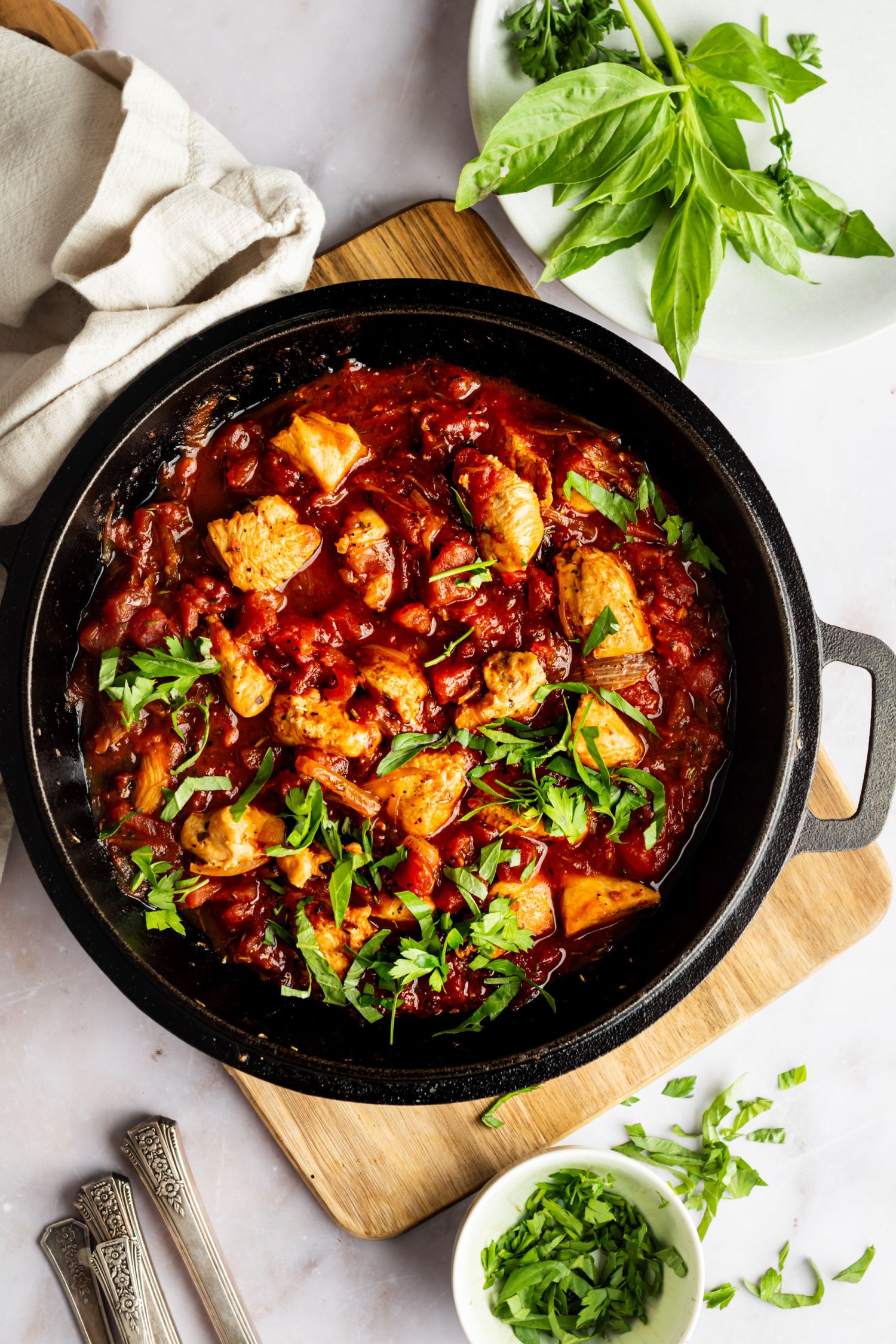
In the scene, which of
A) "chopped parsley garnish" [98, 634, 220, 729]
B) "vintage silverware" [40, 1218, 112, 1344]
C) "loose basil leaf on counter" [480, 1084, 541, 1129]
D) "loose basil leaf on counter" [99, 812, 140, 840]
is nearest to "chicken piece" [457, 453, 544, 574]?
"chopped parsley garnish" [98, 634, 220, 729]

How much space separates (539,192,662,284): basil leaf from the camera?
9.78ft

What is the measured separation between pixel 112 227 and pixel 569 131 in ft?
4.82

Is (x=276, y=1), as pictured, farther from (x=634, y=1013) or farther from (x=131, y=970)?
(x=634, y=1013)

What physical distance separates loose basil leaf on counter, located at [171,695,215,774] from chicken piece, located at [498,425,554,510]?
1.25m

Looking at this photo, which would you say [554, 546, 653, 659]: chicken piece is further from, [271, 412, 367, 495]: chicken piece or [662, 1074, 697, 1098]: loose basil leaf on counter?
[662, 1074, 697, 1098]: loose basil leaf on counter

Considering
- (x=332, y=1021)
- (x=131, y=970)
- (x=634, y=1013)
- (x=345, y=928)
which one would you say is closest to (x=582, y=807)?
(x=634, y=1013)

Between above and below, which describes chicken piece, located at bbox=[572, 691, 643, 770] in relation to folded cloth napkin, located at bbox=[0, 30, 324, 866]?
below

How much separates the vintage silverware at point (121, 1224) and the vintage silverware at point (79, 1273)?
2.7 inches

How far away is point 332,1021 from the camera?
128 inches

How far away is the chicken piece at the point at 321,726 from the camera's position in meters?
3.02

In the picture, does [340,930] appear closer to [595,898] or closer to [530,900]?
[530,900]

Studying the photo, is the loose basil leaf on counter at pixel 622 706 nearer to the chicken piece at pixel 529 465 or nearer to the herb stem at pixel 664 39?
the chicken piece at pixel 529 465

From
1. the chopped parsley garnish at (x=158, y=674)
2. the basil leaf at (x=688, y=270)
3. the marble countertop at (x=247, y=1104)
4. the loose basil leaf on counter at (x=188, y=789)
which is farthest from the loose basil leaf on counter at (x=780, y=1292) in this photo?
the basil leaf at (x=688, y=270)

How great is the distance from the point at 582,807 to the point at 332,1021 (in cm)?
112
